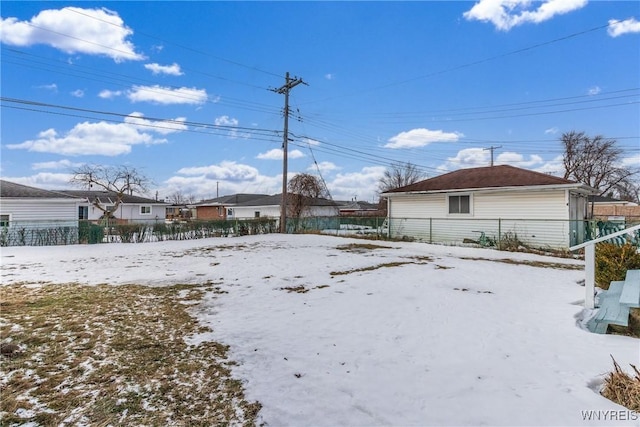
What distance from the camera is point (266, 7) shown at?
1222cm

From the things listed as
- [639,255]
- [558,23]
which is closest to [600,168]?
[558,23]

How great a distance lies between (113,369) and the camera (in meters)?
3.02

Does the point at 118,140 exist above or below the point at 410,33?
below

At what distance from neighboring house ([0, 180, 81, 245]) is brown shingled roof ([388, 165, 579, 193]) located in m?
15.8

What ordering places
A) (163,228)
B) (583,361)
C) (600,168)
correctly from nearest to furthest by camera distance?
1. (583,361)
2. (163,228)
3. (600,168)

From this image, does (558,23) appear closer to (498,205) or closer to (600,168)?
(498,205)

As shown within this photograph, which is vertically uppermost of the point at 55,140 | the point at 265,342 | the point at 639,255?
the point at 55,140

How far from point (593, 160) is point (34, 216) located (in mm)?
44624

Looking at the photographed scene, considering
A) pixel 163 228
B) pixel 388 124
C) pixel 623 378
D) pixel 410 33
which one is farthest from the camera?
pixel 388 124

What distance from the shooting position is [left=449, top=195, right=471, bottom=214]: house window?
1539 centimetres

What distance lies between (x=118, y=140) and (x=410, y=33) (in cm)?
1659

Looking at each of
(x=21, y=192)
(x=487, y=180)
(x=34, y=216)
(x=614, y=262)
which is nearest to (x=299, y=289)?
(x=614, y=262)

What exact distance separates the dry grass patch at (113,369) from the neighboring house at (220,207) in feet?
124

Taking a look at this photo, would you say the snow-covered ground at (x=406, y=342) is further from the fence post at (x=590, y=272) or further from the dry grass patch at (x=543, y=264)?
the dry grass patch at (x=543, y=264)
